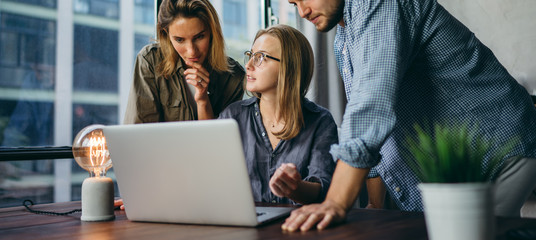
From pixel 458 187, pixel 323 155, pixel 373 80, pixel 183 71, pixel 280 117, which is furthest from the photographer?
pixel 183 71

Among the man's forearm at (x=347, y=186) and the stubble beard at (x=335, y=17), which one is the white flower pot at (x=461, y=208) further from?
the stubble beard at (x=335, y=17)

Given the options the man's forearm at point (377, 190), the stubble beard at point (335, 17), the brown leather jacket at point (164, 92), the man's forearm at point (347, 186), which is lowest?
the man's forearm at point (377, 190)

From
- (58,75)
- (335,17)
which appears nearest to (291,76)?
(335,17)

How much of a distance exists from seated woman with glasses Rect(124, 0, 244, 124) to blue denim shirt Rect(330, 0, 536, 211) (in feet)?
2.29

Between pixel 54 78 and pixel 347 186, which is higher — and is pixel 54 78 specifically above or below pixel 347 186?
above

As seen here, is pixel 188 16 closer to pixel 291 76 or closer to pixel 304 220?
pixel 291 76

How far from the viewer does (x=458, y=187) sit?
52 cm

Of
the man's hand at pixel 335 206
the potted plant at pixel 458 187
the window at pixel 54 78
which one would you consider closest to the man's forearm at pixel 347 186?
the man's hand at pixel 335 206

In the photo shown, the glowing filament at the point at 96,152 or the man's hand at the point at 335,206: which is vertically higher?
the glowing filament at the point at 96,152

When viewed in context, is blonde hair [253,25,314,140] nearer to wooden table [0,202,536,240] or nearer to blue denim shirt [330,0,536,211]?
blue denim shirt [330,0,536,211]

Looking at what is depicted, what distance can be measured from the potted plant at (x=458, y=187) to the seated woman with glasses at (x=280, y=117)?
1.01 metres

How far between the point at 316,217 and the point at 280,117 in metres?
0.90

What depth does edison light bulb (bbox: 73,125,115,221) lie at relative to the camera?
3.51 ft

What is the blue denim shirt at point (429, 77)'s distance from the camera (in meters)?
1.04
